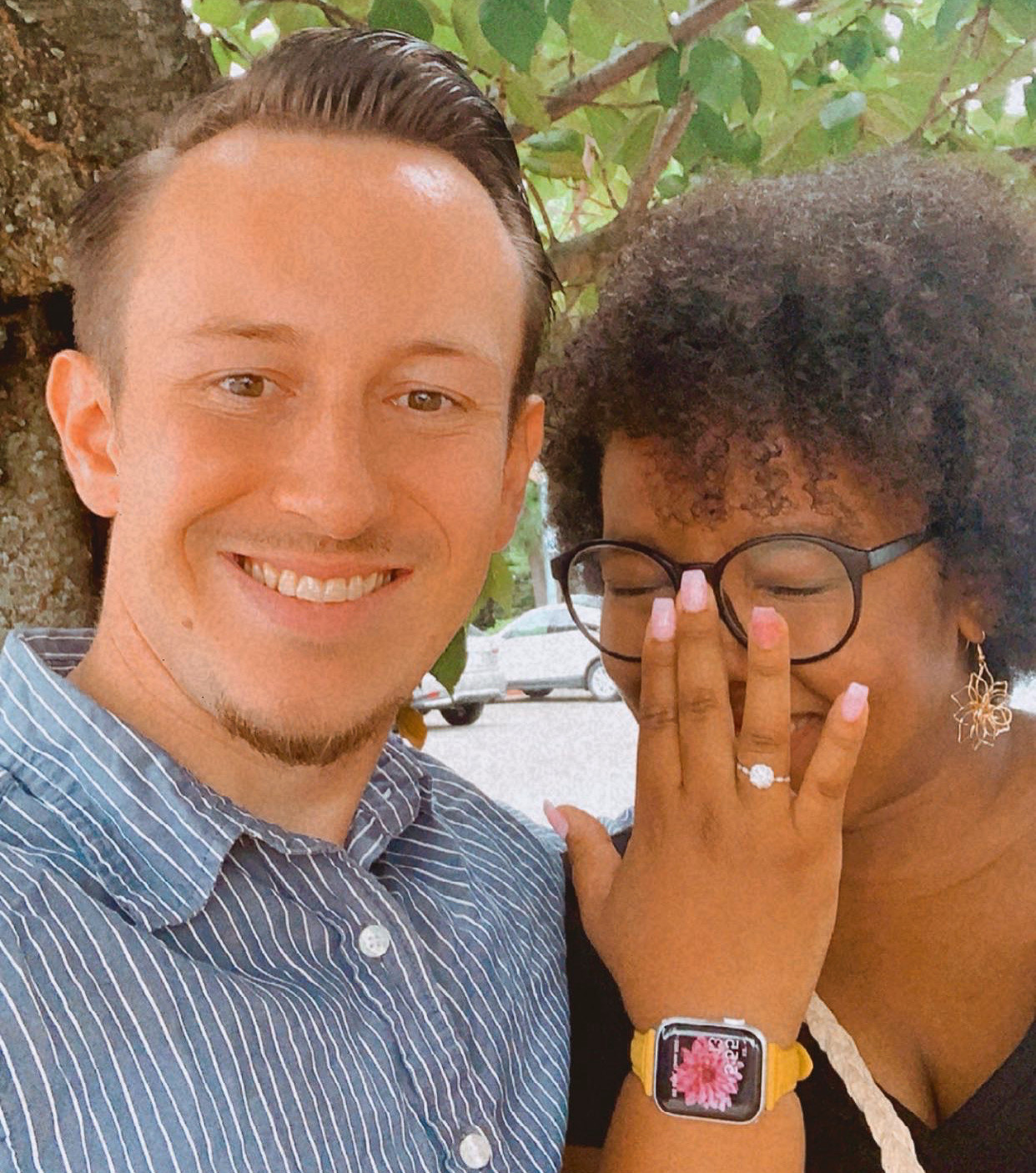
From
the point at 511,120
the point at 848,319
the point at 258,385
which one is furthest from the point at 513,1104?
the point at 511,120

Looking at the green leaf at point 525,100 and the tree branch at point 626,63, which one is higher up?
the tree branch at point 626,63

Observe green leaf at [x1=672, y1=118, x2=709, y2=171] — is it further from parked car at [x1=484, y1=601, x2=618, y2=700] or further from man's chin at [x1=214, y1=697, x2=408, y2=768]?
parked car at [x1=484, y1=601, x2=618, y2=700]

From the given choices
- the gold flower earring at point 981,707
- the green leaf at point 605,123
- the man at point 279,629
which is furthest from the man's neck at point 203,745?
the green leaf at point 605,123

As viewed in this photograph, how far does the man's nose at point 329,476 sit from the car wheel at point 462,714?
175 inches

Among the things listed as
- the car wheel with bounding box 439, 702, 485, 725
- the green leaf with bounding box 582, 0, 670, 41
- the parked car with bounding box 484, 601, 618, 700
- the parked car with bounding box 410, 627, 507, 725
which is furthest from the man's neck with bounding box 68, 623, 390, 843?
the parked car with bounding box 484, 601, 618, 700

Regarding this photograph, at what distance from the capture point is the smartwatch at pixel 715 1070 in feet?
4.06

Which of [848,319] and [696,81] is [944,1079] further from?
[696,81]

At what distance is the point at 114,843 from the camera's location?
106 cm

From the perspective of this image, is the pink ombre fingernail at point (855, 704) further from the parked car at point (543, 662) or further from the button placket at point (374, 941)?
the parked car at point (543, 662)

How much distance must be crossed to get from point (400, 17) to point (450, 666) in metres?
0.86

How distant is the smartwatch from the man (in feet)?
0.42

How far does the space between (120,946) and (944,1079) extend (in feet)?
3.45

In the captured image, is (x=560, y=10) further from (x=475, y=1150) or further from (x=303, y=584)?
(x=475, y=1150)

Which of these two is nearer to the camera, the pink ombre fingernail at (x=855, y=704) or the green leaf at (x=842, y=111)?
the pink ombre fingernail at (x=855, y=704)
